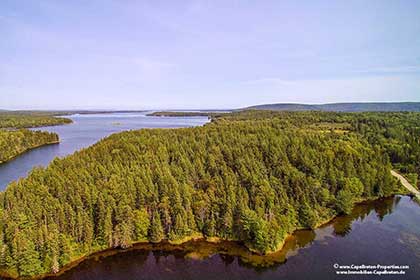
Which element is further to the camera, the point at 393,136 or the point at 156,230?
the point at 393,136

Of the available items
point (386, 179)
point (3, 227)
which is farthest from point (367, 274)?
point (3, 227)

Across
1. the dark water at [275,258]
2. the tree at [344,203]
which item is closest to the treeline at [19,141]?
the dark water at [275,258]

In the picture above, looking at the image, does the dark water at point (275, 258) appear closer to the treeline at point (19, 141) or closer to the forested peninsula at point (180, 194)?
the forested peninsula at point (180, 194)

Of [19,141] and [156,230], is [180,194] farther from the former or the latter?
[19,141]

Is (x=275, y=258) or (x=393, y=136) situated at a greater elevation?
(x=393, y=136)

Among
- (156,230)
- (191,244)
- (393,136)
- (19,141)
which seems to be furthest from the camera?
(19,141)

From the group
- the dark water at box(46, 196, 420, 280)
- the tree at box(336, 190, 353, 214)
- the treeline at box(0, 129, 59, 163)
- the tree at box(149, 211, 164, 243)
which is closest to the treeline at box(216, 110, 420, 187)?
the tree at box(336, 190, 353, 214)

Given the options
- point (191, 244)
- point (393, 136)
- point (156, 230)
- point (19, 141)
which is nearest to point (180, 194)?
point (156, 230)
